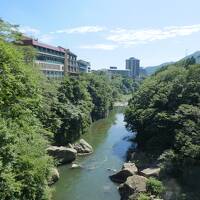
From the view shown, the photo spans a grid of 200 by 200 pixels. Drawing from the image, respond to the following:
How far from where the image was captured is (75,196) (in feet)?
90.6

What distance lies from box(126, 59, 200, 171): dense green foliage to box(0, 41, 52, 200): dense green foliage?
12056 mm

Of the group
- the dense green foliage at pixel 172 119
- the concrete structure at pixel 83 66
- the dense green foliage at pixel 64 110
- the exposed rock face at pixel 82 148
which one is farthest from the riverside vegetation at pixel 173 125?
the concrete structure at pixel 83 66

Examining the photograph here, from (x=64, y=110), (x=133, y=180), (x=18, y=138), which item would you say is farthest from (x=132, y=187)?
(x=64, y=110)

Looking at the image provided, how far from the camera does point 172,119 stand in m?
34.2

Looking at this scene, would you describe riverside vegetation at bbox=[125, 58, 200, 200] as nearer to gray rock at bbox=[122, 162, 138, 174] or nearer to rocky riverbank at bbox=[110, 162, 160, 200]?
rocky riverbank at bbox=[110, 162, 160, 200]

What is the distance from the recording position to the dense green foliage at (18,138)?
15.8 meters

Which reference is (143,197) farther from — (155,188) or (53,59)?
(53,59)

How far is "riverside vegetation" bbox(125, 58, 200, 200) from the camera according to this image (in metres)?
27.6

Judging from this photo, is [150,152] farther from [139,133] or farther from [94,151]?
[94,151]

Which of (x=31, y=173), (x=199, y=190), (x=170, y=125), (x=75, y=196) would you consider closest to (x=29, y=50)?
(x=170, y=125)

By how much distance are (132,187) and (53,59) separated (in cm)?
6508

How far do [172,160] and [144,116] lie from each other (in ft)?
34.0

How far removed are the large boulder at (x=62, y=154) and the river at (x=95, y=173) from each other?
69cm

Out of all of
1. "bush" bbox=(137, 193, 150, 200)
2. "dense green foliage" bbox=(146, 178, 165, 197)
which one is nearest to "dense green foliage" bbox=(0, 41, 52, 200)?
"bush" bbox=(137, 193, 150, 200)
